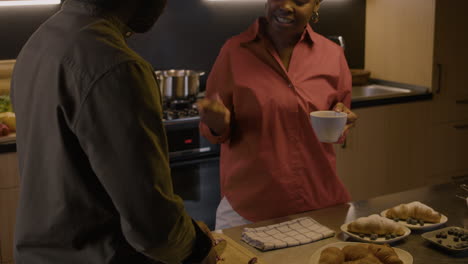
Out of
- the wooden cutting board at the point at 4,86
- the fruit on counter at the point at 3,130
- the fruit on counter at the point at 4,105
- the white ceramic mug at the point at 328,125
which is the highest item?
the white ceramic mug at the point at 328,125

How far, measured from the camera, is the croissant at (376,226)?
1.65 m

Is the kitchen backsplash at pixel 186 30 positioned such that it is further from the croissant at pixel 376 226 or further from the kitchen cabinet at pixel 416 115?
the croissant at pixel 376 226

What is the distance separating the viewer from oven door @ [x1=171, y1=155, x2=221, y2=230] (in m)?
3.21

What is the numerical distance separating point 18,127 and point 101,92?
0.26m

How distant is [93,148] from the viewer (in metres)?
1.00

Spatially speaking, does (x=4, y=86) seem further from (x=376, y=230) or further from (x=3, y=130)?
(x=376, y=230)

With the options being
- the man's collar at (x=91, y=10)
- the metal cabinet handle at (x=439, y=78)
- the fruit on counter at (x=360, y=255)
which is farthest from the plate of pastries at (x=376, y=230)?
the metal cabinet handle at (x=439, y=78)

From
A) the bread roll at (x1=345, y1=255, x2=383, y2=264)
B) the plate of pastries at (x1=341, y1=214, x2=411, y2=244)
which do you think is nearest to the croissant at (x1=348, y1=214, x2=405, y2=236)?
the plate of pastries at (x1=341, y1=214, x2=411, y2=244)

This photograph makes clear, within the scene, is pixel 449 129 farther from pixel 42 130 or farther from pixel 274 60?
pixel 42 130

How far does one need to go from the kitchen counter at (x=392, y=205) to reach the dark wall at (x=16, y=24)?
197 cm

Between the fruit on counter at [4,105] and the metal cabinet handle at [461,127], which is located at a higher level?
the fruit on counter at [4,105]

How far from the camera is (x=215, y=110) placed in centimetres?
181

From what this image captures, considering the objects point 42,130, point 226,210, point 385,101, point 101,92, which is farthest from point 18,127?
point 385,101

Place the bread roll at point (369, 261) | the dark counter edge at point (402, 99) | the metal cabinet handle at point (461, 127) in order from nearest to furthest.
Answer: the bread roll at point (369, 261) < the dark counter edge at point (402, 99) < the metal cabinet handle at point (461, 127)
